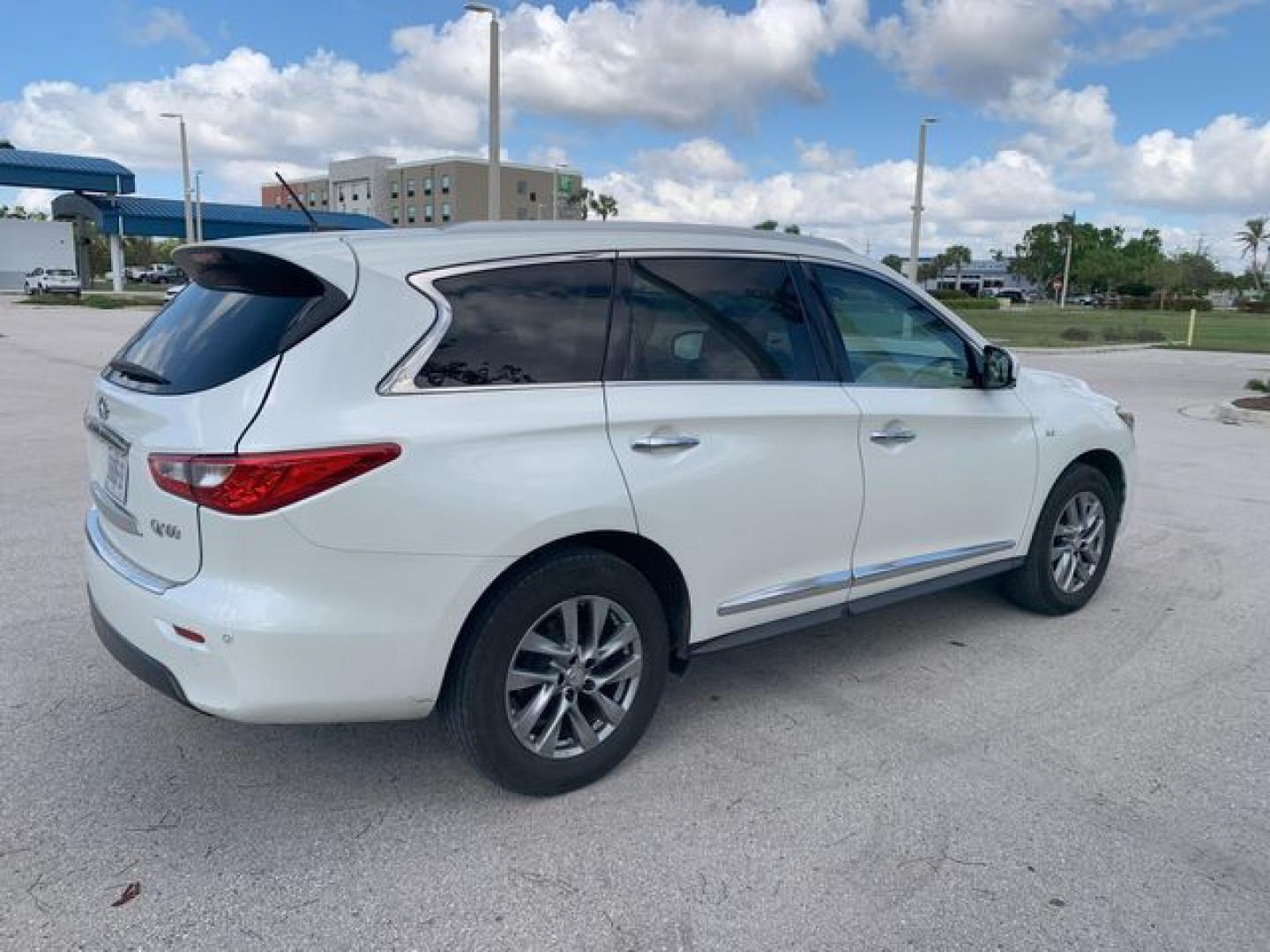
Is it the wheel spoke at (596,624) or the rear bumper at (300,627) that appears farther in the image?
the wheel spoke at (596,624)

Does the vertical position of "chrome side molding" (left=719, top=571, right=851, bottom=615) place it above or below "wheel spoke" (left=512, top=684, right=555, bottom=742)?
above

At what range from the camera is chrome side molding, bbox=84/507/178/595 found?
290 cm

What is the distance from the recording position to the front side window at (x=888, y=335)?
4.03 m

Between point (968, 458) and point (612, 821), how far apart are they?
2246mm

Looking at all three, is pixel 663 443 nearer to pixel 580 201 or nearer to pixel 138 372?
pixel 138 372

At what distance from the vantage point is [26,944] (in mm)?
2514

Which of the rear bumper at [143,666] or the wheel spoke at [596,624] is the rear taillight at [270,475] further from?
the wheel spoke at [596,624]

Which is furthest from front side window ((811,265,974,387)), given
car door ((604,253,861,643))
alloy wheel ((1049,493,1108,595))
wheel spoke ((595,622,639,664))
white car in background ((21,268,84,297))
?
white car in background ((21,268,84,297))

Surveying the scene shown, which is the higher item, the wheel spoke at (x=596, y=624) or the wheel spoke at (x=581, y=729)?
the wheel spoke at (x=596, y=624)

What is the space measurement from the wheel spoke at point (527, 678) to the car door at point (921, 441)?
1.40 meters

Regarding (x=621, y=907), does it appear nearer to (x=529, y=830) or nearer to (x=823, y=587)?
(x=529, y=830)

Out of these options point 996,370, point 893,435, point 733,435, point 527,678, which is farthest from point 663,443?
point 996,370

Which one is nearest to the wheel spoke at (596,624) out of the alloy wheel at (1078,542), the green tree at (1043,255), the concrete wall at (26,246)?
the alloy wheel at (1078,542)

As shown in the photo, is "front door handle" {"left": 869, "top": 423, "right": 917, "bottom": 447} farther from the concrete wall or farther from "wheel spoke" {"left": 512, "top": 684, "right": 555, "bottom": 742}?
the concrete wall
